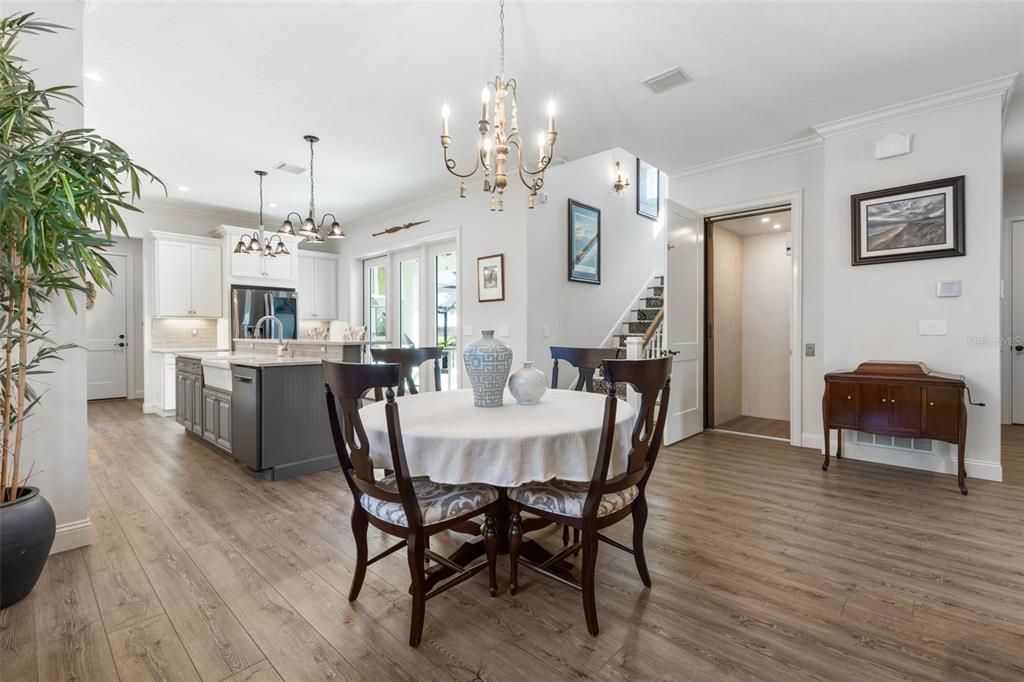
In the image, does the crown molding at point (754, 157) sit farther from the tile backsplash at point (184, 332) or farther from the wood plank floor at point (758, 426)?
the tile backsplash at point (184, 332)

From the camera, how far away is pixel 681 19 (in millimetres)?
2557

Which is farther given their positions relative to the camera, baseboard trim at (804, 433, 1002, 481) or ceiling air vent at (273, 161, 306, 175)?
ceiling air vent at (273, 161, 306, 175)

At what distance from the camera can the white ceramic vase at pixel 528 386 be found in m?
2.20

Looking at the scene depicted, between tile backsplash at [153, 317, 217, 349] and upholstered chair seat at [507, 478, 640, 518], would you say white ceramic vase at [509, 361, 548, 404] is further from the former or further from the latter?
tile backsplash at [153, 317, 217, 349]

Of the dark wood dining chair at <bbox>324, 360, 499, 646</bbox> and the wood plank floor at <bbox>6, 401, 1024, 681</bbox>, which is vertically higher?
A: the dark wood dining chair at <bbox>324, 360, 499, 646</bbox>

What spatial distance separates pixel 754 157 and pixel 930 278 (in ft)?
5.89

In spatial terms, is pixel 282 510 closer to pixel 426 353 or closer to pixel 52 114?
pixel 426 353

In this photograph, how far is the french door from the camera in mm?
6223

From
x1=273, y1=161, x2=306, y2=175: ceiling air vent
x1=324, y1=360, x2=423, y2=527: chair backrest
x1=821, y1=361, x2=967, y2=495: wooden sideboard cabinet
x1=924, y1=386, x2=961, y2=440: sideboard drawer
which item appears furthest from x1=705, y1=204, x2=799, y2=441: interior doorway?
x1=273, y1=161, x2=306, y2=175: ceiling air vent

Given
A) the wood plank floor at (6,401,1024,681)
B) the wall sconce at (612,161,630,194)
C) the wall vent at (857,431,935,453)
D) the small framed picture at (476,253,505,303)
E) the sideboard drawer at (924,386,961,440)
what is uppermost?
the wall sconce at (612,161,630,194)

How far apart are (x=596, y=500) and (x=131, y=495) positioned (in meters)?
3.17

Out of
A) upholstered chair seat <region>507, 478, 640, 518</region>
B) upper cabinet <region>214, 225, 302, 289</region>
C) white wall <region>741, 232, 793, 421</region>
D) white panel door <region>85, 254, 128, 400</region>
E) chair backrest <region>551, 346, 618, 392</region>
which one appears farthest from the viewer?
white panel door <region>85, 254, 128, 400</region>

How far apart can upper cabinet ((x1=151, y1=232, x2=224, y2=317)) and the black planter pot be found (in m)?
5.22

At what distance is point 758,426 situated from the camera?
516 centimetres
